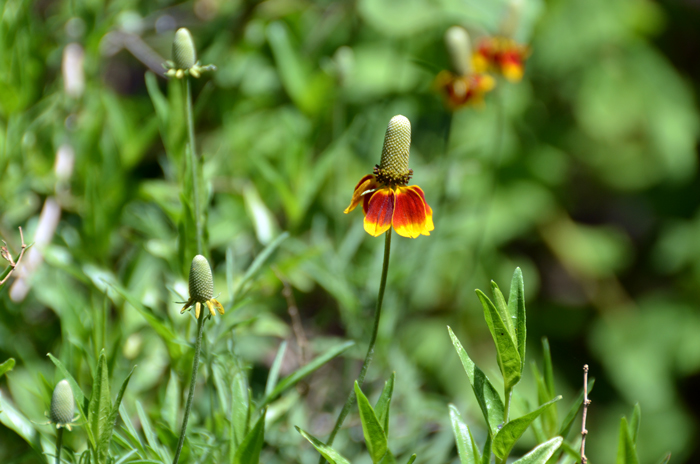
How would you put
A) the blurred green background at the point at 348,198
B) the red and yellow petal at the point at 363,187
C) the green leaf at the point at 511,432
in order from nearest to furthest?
the green leaf at the point at 511,432, the red and yellow petal at the point at 363,187, the blurred green background at the point at 348,198

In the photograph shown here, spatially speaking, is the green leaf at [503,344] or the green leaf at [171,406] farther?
the green leaf at [171,406]

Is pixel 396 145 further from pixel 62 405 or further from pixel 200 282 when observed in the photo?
pixel 62 405

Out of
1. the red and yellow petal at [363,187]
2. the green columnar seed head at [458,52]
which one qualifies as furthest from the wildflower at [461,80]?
the red and yellow petal at [363,187]

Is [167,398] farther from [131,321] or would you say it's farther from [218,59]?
[218,59]

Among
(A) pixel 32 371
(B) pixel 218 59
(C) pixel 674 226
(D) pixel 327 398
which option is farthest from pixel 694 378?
(A) pixel 32 371

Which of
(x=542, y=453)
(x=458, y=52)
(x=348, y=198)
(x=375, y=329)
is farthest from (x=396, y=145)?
(x=348, y=198)

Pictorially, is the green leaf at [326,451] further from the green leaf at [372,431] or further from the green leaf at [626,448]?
the green leaf at [626,448]

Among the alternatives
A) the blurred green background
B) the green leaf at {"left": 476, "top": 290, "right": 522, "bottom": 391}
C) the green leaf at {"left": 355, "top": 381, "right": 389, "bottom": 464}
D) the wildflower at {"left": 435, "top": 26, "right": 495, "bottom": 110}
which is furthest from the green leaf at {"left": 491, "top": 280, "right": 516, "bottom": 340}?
the wildflower at {"left": 435, "top": 26, "right": 495, "bottom": 110}
